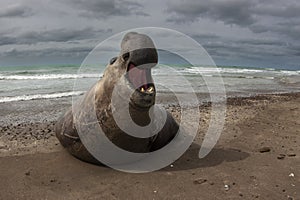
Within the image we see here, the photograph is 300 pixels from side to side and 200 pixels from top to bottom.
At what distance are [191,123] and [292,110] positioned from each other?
156 inches

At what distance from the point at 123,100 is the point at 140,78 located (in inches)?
14.9

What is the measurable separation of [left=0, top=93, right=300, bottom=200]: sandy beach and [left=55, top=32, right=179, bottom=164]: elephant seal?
43 cm

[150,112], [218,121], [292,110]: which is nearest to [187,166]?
[150,112]

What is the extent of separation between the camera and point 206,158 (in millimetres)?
6129

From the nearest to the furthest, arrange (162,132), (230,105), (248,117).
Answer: (162,132) < (248,117) < (230,105)

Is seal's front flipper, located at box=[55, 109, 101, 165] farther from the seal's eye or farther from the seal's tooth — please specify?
the seal's tooth

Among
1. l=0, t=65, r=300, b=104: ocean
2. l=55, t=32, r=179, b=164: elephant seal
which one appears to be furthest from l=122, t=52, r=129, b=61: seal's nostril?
l=0, t=65, r=300, b=104: ocean

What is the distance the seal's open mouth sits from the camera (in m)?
4.86

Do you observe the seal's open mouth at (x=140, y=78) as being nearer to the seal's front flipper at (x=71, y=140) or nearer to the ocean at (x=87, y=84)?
the seal's front flipper at (x=71, y=140)

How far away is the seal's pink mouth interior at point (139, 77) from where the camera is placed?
4871mm

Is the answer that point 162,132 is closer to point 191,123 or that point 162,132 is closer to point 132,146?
point 132,146

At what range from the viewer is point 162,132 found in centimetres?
657

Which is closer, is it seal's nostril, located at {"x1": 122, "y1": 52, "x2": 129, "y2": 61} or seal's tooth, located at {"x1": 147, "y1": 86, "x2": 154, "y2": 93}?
seal's tooth, located at {"x1": 147, "y1": 86, "x2": 154, "y2": 93}

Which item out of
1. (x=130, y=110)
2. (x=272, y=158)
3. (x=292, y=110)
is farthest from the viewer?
(x=292, y=110)
